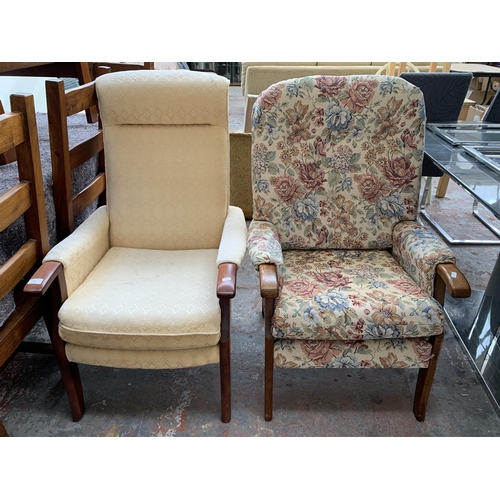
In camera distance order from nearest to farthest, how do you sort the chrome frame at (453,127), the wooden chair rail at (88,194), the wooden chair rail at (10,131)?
the wooden chair rail at (10,131) < the wooden chair rail at (88,194) < the chrome frame at (453,127)

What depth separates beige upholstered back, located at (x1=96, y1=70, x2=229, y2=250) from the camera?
176 centimetres

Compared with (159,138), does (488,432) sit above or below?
below

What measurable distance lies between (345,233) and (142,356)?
3.18 ft

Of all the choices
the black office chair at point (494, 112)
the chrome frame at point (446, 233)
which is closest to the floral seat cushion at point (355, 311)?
the chrome frame at point (446, 233)

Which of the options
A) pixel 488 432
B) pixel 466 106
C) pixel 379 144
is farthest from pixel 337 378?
pixel 466 106

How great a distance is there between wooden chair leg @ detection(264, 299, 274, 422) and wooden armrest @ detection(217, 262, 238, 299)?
14 centimetres

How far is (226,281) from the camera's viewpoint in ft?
4.58

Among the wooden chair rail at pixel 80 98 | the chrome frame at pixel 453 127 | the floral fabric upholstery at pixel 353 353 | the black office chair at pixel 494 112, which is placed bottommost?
the floral fabric upholstery at pixel 353 353

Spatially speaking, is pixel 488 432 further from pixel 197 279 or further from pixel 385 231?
pixel 197 279

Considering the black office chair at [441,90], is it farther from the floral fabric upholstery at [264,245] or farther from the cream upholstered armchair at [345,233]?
the floral fabric upholstery at [264,245]

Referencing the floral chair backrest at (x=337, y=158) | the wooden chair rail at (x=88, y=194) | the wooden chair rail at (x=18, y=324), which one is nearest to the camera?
the wooden chair rail at (x=18, y=324)

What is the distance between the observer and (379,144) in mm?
1795

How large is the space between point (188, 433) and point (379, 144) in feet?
4.39

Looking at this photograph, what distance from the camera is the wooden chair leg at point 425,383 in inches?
59.8
